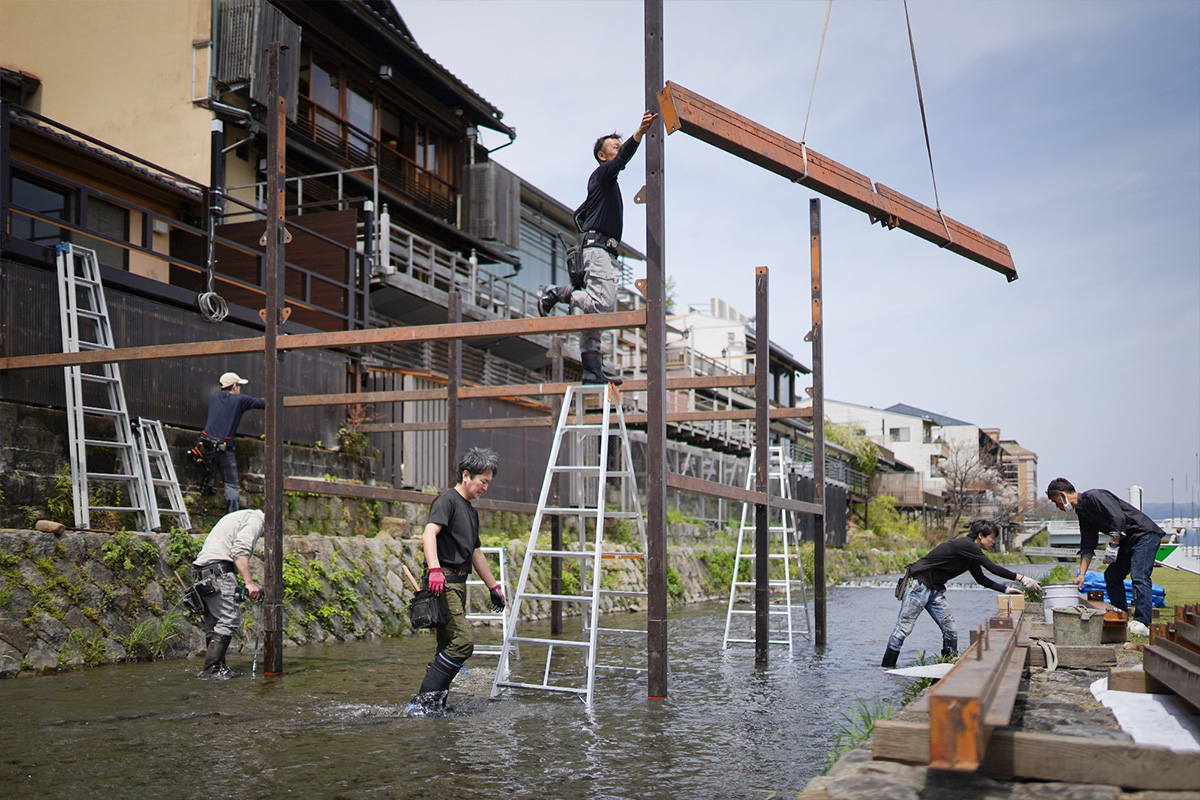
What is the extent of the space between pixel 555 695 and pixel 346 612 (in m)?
5.52

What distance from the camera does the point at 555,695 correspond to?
329 inches

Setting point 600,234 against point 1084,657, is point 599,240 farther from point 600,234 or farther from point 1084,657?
point 1084,657

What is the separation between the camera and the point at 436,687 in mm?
7086

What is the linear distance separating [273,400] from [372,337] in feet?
4.18

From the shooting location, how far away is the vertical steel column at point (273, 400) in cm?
894

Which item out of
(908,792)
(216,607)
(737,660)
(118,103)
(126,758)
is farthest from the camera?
(118,103)

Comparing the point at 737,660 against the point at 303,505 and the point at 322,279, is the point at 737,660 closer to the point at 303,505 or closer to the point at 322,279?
the point at 303,505

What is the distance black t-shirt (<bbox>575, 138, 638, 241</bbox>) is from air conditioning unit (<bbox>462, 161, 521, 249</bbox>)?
18271mm

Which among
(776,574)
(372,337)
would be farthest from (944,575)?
(776,574)

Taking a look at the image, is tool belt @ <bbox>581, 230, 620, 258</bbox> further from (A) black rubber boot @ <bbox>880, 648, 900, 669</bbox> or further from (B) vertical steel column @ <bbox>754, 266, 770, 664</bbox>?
(A) black rubber boot @ <bbox>880, 648, 900, 669</bbox>

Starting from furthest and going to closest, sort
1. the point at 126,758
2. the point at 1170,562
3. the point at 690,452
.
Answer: the point at 690,452, the point at 1170,562, the point at 126,758

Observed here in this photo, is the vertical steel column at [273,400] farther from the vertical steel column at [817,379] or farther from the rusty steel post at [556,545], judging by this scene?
the vertical steel column at [817,379]

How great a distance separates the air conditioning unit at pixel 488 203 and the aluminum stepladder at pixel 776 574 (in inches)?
383

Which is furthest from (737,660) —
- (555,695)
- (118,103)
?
(118,103)
